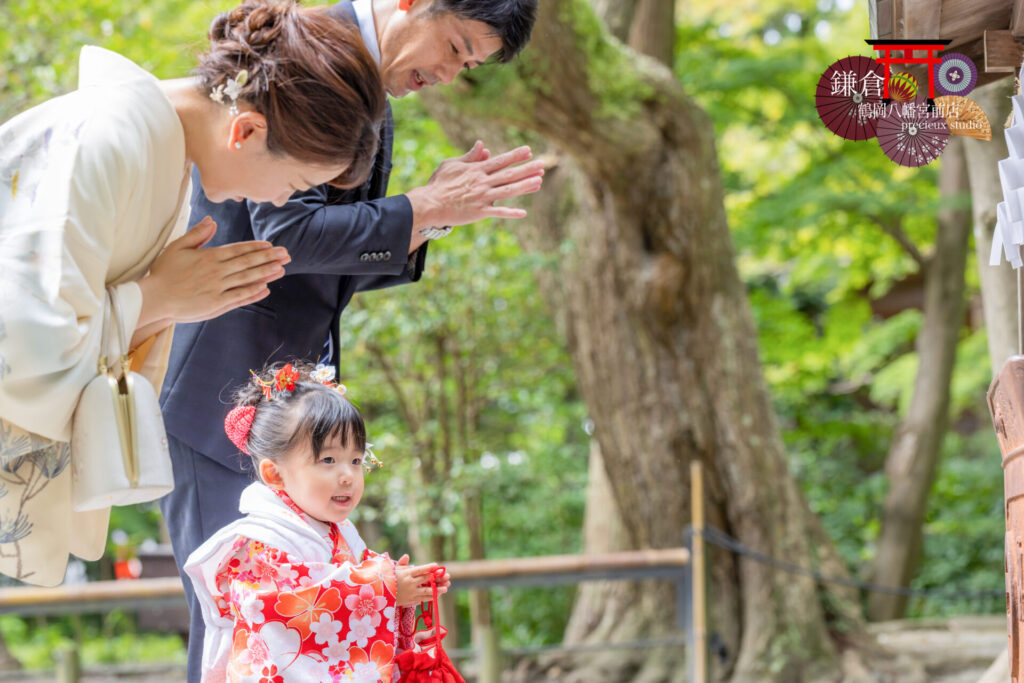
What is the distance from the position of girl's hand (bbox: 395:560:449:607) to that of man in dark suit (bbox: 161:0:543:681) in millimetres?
357

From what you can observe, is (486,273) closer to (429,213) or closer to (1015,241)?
(429,213)

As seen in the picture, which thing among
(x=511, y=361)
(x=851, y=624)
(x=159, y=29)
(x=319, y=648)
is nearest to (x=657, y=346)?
(x=511, y=361)

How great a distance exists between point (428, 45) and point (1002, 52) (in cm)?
93

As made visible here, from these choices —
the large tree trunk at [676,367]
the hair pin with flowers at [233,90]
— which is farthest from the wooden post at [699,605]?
the hair pin with flowers at [233,90]

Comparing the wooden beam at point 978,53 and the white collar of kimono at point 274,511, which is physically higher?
the wooden beam at point 978,53

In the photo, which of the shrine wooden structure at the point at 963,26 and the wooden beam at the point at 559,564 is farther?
the wooden beam at the point at 559,564

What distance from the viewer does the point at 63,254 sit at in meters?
1.09

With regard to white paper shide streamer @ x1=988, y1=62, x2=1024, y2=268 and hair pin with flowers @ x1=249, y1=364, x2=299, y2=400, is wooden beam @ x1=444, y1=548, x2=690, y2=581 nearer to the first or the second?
hair pin with flowers @ x1=249, y1=364, x2=299, y2=400

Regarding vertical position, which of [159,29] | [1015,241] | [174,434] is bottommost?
[174,434]

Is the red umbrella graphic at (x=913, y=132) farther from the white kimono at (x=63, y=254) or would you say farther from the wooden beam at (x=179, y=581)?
the wooden beam at (x=179, y=581)

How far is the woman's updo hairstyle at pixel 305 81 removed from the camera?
1230mm

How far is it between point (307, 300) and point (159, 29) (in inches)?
205

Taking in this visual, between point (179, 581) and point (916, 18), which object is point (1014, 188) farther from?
point (179, 581)

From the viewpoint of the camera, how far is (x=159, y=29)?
20.3 feet
